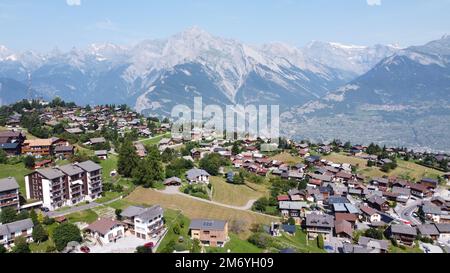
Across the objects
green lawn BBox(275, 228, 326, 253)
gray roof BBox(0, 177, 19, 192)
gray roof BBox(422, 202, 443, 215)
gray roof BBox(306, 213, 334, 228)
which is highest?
gray roof BBox(0, 177, 19, 192)

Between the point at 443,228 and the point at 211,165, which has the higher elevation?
the point at 211,165

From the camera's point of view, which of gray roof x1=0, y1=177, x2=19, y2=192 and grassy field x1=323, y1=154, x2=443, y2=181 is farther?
grassy field x1=323, y1=154, x2=443, y2=181

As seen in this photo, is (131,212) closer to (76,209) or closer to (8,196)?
(76,209)

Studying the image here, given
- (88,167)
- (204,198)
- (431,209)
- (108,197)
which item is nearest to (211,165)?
(204,198)

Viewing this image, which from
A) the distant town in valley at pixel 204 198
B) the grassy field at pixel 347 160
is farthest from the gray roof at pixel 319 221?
the grassy field at pixel 347 160

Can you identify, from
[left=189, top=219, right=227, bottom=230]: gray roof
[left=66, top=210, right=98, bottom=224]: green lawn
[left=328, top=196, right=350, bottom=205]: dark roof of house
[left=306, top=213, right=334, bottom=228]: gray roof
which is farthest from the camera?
[left=328, top=196, right=350, bottom=205]: dark roof of house

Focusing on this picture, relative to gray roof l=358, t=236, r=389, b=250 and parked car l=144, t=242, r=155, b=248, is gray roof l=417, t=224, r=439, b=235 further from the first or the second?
parked car l=144, t=242, r=155, b=248

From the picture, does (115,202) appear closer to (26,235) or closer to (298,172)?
(26,235)

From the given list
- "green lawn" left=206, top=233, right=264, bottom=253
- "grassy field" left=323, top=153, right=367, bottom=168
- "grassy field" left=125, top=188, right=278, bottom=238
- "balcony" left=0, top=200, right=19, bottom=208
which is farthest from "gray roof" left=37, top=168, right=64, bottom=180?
"grassy field" left=323, top=153, right=367, bottom=168
